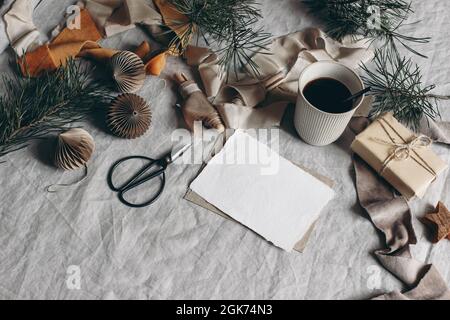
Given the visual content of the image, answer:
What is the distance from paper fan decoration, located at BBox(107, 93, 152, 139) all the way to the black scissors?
3 cm

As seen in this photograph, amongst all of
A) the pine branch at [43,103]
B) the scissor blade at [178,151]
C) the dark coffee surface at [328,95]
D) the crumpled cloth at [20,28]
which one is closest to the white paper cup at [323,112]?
the dark coffee surface at [328,95]

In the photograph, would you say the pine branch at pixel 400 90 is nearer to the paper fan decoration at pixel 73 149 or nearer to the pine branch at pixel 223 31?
the pine branch at pixel 223 31

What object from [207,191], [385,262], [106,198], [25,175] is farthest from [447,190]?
[25,175]

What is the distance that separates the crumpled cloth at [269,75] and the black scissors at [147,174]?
0.30 ft

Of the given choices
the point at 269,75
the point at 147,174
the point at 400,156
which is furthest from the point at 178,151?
the point at 400,156

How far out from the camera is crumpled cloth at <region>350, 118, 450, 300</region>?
22.6 inches

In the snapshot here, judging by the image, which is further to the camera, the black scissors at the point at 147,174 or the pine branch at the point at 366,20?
the pine branch at the point at 366,20

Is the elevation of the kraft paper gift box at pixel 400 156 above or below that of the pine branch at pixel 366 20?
below

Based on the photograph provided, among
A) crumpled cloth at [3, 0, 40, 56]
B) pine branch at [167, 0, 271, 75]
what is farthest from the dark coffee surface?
crumpled cloth at [3, 0, 40, 56]

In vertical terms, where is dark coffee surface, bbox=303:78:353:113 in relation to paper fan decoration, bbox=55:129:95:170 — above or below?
above

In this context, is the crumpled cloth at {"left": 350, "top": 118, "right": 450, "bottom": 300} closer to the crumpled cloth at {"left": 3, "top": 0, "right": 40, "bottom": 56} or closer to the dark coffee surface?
the dark coffee surface

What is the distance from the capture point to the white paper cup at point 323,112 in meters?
0.59

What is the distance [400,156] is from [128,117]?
0.34 m
